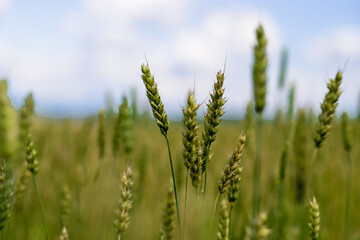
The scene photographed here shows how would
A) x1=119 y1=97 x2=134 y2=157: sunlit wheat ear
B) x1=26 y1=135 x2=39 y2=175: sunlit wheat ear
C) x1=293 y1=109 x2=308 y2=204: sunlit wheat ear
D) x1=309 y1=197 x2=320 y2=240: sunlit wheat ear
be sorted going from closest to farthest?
x1=309 y1=197 x2=320 y2=240: sunlit wheat ear, x1=26 y1=135 x2=39 y2=175: sunlit wheat ear, x1=293 y1=109 x2=308 y2=204: sunlit wheat ear, x1=119 y1=97 x2=134 y2=157: sunlit wheat ear

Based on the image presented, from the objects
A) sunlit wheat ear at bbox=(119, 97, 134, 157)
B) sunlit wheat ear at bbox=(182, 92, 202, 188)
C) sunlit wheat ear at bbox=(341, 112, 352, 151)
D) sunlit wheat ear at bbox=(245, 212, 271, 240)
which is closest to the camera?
sunlit wheat ear at bbox=(245, 212, 271, 240)

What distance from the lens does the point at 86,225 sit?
10.5 ft

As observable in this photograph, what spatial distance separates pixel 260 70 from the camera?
125 centimetres

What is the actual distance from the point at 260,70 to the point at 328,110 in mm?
449

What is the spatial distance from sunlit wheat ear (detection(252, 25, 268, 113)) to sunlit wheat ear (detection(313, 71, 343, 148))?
0.38 metres

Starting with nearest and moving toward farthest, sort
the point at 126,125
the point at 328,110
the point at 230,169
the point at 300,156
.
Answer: the point at 230,169
the point at 328,110
the point at 300,156
the point at 126,125

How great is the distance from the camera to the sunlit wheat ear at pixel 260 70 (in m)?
1.25

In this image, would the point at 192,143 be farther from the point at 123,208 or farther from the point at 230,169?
the point at 123,208

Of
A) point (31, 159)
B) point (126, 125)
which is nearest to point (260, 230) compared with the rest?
point (31, 159)

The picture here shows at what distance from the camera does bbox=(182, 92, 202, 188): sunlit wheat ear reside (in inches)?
45.7

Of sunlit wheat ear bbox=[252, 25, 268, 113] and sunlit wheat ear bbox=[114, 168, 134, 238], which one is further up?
sunlit wheat ear bbox=[252, 25, 268, 113]

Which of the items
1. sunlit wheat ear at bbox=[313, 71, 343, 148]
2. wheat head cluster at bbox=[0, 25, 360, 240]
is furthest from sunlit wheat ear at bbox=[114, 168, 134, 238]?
sunlit wheat ear at bbox=[313, 71, 343, 148]

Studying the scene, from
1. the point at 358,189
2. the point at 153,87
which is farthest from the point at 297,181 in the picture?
the point at 358,189

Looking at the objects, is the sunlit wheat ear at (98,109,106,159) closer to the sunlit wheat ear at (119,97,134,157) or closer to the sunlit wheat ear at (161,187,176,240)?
the sunlit wheat ear at (119,97,134,157)
